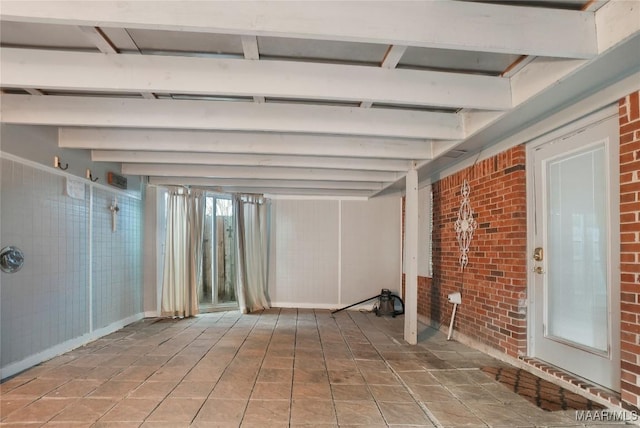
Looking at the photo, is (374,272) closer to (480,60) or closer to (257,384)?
(257,384)

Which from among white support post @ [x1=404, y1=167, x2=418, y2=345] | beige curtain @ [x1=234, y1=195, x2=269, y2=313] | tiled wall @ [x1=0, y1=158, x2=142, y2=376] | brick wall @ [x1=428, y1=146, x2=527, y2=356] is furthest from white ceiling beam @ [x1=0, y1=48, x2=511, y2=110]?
beige curtain @ [x1=234, y1=195, x2=269, y2=313]

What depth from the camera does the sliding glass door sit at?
649 centimetres

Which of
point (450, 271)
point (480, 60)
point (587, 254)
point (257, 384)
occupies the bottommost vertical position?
point (257, 384)

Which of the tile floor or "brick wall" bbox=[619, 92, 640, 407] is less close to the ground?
"brick wall" bbox=[619, 92, 640, 407]

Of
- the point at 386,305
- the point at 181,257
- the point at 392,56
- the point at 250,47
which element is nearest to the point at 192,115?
the point at 250,47

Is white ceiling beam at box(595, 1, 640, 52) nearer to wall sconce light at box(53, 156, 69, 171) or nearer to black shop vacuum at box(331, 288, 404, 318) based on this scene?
wall sconce light at box(53, 156, 69, 171)

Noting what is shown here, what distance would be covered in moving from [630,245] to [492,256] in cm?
155

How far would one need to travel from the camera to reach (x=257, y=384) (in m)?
2.98

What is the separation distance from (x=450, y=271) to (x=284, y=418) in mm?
3092

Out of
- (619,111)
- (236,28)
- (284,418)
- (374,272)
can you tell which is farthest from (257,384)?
(374,272)

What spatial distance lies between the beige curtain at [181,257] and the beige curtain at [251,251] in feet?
2.39

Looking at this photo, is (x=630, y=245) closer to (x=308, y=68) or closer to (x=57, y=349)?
(x=308, y=68)

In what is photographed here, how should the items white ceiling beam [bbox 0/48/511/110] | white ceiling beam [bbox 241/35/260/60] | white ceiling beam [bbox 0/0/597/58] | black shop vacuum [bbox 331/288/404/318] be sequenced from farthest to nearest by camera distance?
black shop vacuum [bbox 331/288/404/318], white ceiling beam [bbox 0/48/511/110], white ceiling beam [bbox 241/35/260/60], white ceiling beam [bbox 0/0/597/58]

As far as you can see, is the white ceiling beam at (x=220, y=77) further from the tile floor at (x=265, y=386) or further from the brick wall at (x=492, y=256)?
the tile floor at (x=265, y=386)
